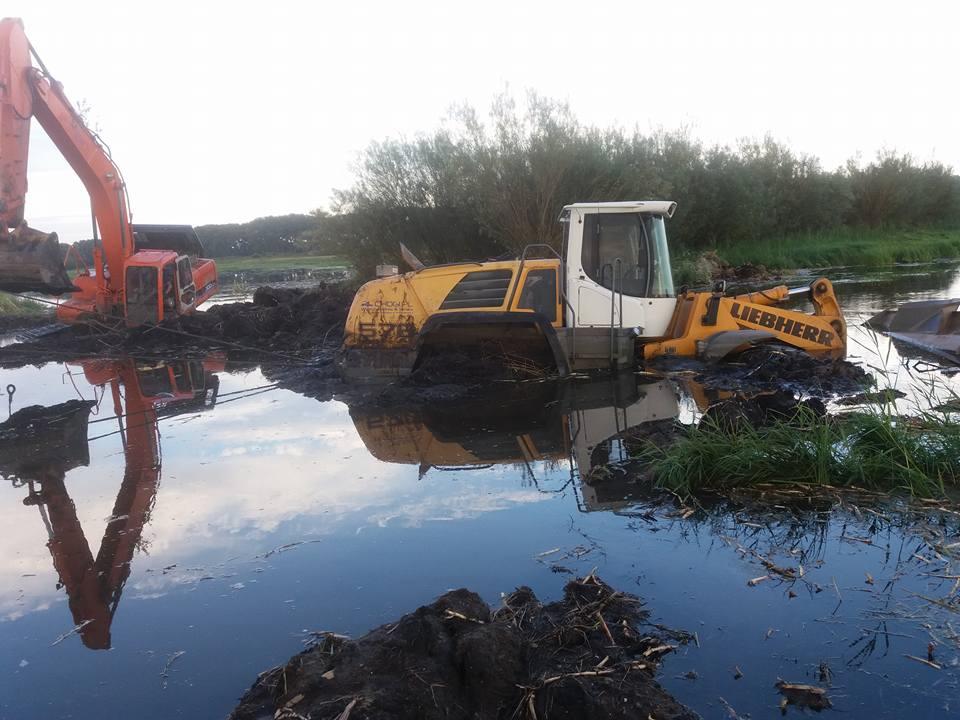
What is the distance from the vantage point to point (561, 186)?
2255 centimetres

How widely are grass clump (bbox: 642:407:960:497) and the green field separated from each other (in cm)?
3760

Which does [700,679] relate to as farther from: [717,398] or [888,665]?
[717,398]

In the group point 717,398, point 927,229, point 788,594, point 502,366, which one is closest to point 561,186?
point 502,366

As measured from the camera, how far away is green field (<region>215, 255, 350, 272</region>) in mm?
44400

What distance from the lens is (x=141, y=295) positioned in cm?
1567

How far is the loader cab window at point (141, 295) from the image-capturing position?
15648mm

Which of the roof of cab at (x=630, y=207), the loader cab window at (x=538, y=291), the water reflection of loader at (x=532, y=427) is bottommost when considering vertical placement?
the water reflection of loader at (x=532, y=427)

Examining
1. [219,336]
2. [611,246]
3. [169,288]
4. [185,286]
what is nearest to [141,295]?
[169,288]

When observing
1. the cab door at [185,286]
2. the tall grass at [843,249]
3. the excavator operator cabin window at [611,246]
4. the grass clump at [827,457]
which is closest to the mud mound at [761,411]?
the grass clump at [827,457]

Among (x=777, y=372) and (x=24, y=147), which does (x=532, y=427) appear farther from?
(x=24, y=147)

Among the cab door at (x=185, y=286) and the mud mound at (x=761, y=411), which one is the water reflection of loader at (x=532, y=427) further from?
the cab door at (x=185, y=286)

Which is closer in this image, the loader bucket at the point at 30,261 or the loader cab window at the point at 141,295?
the loader bucket at the point at 30,261

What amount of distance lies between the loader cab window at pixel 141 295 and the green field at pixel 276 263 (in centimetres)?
2638

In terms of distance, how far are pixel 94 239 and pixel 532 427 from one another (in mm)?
11582
